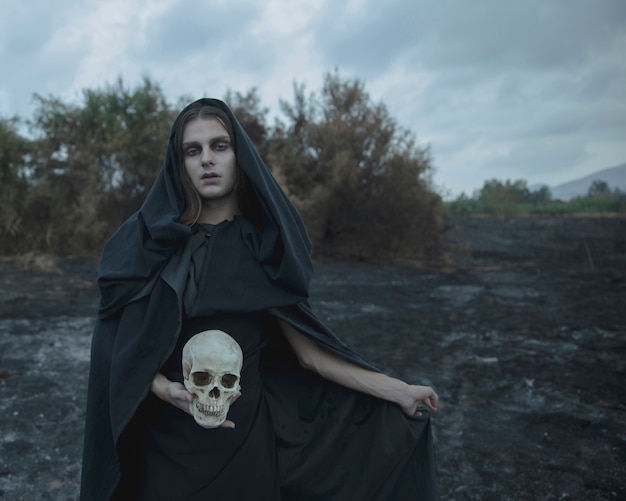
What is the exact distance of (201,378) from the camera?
2016 millimetres

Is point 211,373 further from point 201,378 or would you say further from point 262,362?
point 262,362

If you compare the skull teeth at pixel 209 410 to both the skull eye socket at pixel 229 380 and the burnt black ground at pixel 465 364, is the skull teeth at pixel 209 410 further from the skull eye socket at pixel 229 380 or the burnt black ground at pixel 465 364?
the burnt black ground at pixel 465 364

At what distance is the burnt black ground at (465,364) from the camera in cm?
447

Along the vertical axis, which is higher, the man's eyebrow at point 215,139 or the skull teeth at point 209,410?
the man's eyebrow at point 215,139

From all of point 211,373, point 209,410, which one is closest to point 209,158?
point 211,373

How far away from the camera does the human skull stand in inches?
77.0

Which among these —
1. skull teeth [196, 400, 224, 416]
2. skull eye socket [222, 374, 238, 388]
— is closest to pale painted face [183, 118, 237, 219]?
skull eye socket [222, 374, 238, 388]

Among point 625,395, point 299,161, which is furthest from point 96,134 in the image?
point 625,395

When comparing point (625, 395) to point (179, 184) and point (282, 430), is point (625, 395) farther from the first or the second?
point (179, 184)

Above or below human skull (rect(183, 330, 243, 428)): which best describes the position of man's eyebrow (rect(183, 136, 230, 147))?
above

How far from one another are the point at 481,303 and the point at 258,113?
1049 centimetres

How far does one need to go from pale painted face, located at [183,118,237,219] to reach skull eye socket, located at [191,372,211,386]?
0.74 m

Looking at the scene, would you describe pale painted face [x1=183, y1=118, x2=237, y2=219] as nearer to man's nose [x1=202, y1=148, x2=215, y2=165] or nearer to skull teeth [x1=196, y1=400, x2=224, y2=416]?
man's nose [x1=202, y1=148, x2=215, y2=165]

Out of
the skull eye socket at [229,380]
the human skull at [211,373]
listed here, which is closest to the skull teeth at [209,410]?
the human skull at [211,373]
